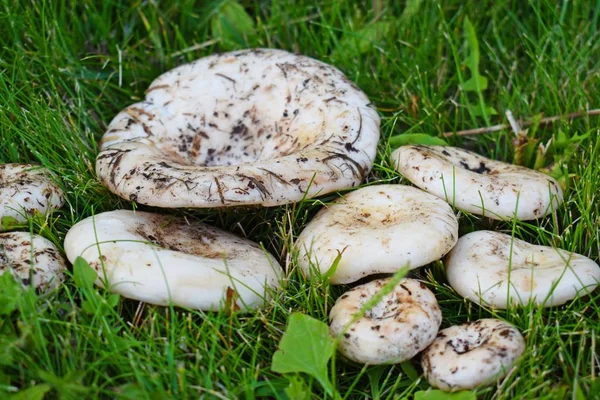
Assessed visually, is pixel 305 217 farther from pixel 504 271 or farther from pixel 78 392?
pixel 78 392

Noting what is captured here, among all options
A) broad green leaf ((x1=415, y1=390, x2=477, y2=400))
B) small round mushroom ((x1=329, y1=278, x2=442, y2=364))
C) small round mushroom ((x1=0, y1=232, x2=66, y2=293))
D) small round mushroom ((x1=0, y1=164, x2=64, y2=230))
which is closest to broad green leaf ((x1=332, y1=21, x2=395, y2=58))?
small round mushroom ((x1=0, y1=164, x2=64, y2=230))

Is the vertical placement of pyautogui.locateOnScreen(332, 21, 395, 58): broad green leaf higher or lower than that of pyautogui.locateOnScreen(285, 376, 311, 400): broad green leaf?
higher

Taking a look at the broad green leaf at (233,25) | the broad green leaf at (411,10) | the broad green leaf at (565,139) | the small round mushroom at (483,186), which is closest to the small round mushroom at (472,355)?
the small round mushroom at (483,186)

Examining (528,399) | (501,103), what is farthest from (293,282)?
(501,103)

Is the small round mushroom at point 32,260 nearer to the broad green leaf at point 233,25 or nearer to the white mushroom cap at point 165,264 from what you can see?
the white mushroom cap at point 165,264

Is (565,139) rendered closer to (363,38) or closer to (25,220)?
(363,38)

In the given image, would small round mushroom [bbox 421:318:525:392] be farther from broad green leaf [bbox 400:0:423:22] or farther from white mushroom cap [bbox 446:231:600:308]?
broad green leaf [bbox 400:0:423:22]

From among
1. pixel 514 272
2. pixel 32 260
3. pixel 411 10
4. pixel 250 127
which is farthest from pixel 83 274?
pixel 411 10
